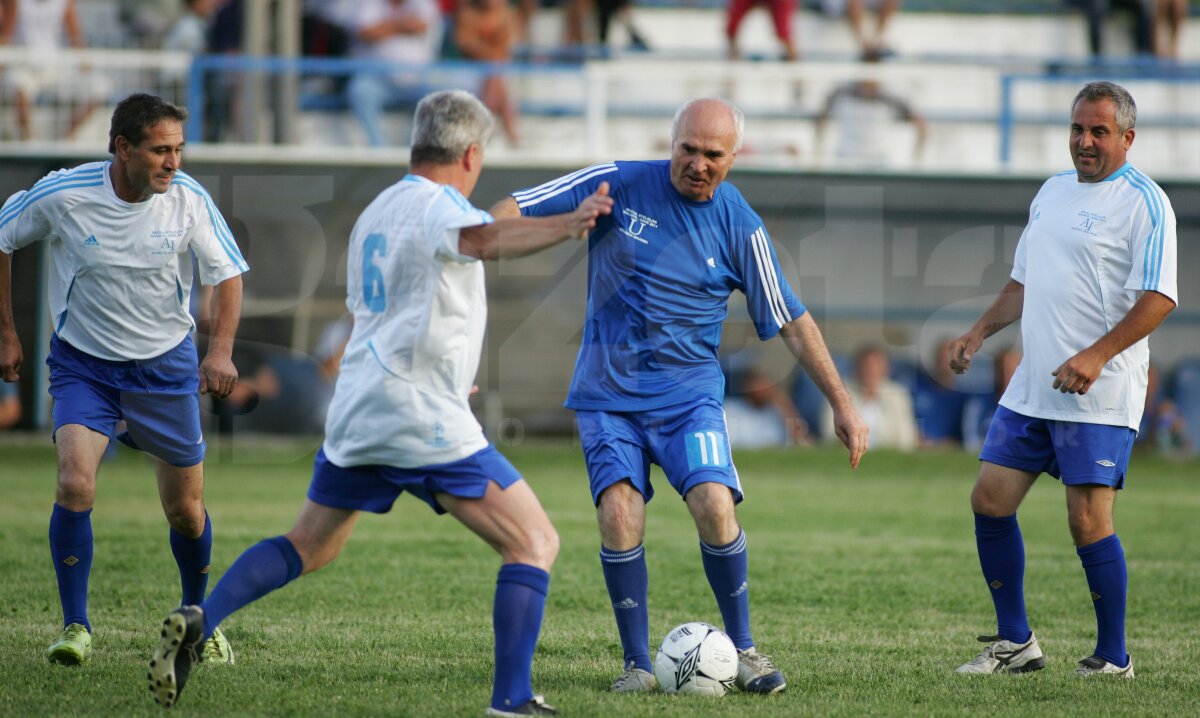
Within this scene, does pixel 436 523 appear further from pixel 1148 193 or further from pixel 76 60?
pixel 76 60

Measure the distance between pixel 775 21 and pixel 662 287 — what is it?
12391mm

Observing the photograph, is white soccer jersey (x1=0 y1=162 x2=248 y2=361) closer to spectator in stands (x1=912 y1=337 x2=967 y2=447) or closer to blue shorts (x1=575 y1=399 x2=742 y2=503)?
blue shorts (x1=575 y1=399 x2=742 y2=503)

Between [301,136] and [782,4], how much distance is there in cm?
596

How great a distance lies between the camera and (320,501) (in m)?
4.86

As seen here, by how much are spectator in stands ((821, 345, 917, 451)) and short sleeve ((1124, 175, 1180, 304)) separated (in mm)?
10218

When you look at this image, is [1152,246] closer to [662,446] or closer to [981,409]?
[662,446]

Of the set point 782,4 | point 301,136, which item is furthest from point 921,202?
point 301,136

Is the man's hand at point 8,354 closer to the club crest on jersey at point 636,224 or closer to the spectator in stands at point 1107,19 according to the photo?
the club crest on jersey at point 636,224

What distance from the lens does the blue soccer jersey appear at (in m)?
5.67

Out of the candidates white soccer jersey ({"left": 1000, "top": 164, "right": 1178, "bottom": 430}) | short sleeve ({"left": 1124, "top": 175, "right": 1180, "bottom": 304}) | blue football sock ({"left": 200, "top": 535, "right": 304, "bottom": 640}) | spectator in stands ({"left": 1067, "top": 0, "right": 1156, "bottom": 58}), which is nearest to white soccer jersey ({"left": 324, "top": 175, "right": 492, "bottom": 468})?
blue football sock ({"left": 200, "top": 535, "right": 304, "bottom": 640})

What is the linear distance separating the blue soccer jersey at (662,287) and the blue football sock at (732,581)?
23.7 inches

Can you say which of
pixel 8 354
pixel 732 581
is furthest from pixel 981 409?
pixel 8 354

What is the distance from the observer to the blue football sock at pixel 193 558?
6.15m

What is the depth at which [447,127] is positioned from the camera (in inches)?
184
